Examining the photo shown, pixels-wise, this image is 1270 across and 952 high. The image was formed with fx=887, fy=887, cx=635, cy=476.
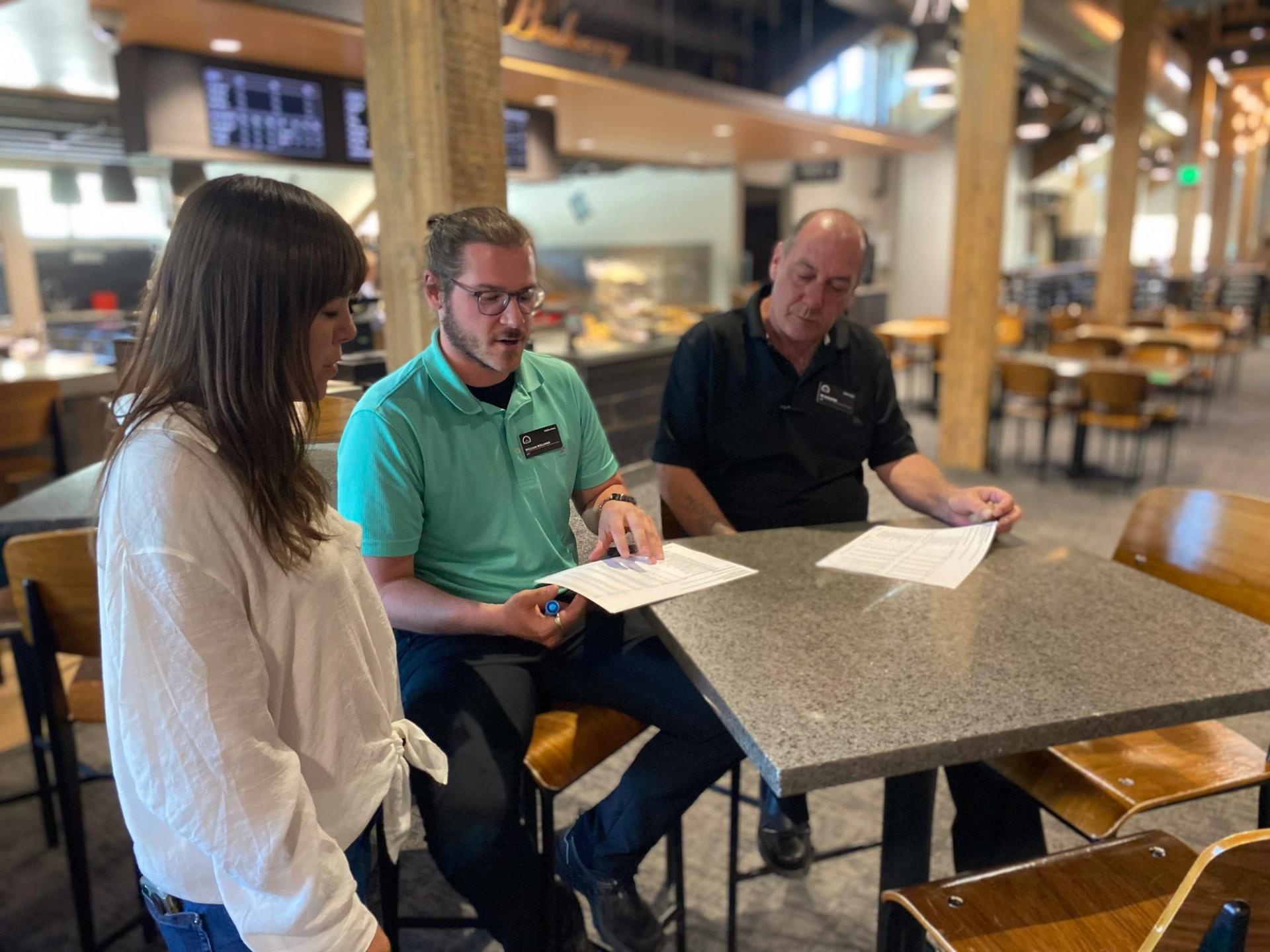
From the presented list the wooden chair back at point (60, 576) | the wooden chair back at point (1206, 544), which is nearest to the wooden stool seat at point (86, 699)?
the wooden chair back at point (60, 576)

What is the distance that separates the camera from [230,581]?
3.02 ft

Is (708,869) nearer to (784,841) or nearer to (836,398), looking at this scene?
(784,841)

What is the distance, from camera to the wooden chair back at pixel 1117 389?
514 centimetres

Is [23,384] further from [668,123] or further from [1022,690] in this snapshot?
[668,123]

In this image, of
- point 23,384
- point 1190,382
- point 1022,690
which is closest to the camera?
point 1022,690

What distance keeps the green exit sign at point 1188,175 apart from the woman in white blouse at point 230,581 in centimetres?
1405

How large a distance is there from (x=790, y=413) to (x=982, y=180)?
354cm

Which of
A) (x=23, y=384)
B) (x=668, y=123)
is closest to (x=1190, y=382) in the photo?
(x=668, y=123)

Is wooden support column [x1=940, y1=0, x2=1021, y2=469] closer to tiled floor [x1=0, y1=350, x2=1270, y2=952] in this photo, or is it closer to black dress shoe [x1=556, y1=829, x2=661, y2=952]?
tiled floor [x1=0, y1=350, x2=1270, y2=952]

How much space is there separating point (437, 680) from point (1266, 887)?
116cm

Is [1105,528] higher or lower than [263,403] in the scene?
lower

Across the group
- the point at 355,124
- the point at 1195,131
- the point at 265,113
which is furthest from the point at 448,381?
the point at 1195,131

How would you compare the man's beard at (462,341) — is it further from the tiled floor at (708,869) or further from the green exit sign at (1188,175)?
the green exit sign at (1188,175)

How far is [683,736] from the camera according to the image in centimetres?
158
